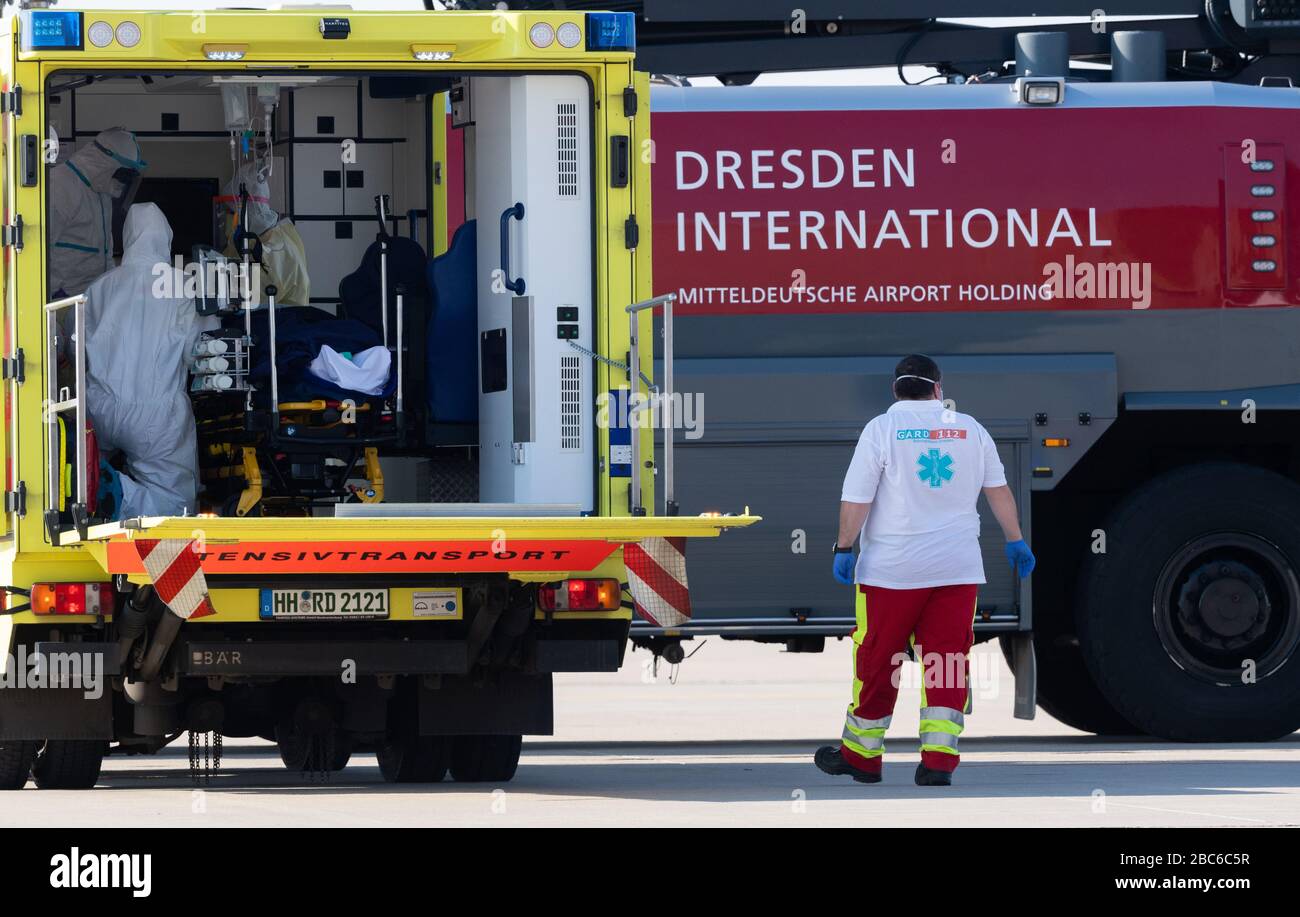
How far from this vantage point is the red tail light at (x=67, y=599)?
10.2 metres

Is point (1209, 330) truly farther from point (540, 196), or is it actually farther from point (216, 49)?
point (216, 49)

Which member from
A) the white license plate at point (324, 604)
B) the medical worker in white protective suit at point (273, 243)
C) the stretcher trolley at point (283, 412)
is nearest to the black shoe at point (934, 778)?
the white license plate at point (324, 604)

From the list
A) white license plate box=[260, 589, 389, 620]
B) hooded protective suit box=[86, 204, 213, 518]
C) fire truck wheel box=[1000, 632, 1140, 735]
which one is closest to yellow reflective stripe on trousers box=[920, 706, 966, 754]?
white license plate box=[260, 589, 389, 620]

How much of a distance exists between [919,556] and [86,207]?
12.6 feet

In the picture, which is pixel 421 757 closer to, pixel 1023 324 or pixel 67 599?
pixel 67 599

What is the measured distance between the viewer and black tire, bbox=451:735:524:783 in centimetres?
1110

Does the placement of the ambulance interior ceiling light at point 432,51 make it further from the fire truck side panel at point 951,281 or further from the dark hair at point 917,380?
the fire truck side panel at point 951,281

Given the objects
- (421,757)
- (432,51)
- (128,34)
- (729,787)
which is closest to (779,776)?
(729,787)

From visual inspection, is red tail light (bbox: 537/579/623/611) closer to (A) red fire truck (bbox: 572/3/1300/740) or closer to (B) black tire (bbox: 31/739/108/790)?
(B) black tire (bbox: 31/739/108/790)

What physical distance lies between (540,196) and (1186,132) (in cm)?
382

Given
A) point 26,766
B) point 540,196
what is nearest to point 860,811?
point 540,196

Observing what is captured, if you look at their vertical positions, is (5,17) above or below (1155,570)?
above

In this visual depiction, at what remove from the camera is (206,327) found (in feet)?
36.2

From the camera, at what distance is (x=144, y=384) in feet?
35.2
